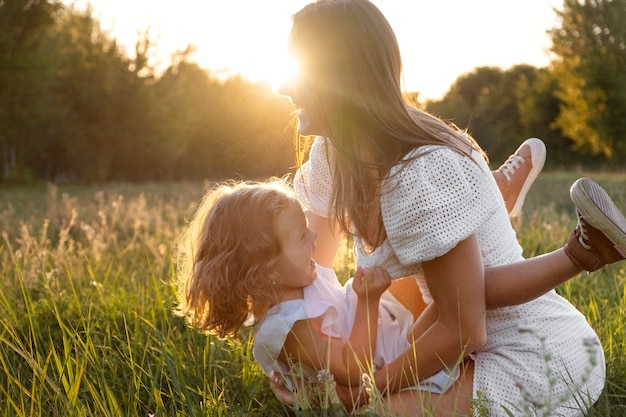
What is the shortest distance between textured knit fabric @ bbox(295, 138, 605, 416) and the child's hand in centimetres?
5

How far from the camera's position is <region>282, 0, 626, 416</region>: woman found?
75.9 inches

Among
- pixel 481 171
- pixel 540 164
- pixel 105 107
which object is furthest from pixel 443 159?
pixel 105 107

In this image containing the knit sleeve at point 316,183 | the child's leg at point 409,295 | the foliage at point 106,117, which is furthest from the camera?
the foliage at point 106,117

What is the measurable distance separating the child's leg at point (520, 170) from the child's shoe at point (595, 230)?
2.31ft

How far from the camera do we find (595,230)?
184cm

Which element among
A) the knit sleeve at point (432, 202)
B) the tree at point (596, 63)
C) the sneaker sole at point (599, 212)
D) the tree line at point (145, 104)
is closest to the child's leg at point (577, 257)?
the sneaker sole at point (599, 212)

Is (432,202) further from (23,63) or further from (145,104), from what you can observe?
(145,104)

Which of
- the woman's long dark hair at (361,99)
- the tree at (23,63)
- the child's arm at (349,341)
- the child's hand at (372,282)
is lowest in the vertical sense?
the child's arm at (349,341)

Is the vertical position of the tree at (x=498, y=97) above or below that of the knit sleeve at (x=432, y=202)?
above

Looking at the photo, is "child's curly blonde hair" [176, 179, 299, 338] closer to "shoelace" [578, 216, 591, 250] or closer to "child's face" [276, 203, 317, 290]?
"child's face" [276, 203, 317, 290]

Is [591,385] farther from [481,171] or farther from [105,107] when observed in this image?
[105,107]

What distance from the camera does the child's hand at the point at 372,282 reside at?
6.65 ft

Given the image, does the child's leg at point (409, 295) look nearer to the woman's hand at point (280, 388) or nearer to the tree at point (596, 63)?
the woman's hand at point (280, 388)

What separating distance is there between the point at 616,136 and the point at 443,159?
26.7m
